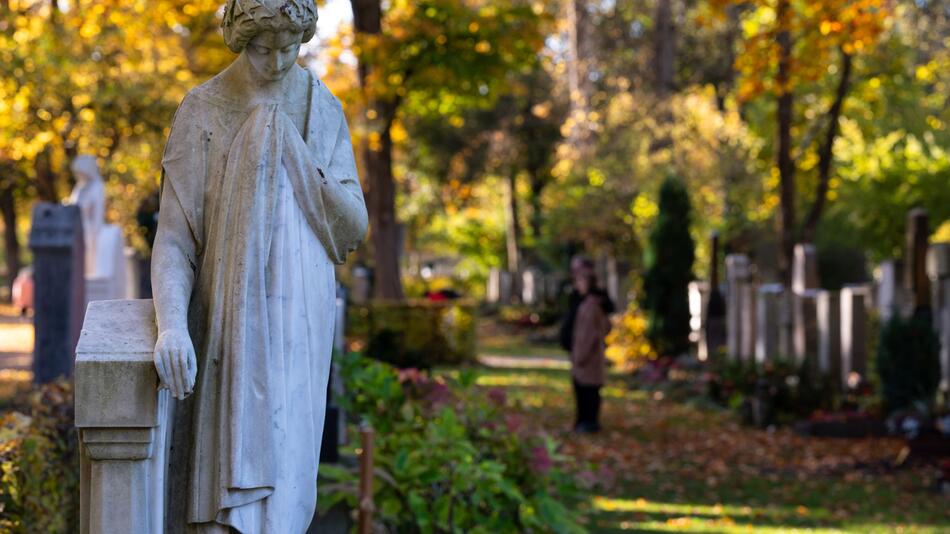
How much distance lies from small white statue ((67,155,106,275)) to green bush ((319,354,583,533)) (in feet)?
33.4

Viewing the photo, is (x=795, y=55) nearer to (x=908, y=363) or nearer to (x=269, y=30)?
(x=908, y=363)

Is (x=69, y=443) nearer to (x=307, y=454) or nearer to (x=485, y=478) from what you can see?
(x=485, y=478)

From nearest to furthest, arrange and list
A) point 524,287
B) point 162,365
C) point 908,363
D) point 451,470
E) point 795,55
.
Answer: point 162,365
point 451,470
point 908,363
point 795,55
point 524,287

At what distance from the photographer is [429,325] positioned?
73.4 feet

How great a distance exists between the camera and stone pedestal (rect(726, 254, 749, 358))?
64.7 ft

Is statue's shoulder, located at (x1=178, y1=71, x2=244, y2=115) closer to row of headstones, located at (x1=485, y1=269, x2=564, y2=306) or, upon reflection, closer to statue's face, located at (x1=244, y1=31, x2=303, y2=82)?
statue's face, located at (x1=244, y1=31, x2=303, y2=82)

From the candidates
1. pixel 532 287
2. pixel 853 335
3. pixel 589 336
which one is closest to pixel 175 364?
pixel 589 336

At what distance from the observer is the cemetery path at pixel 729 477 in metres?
9.93

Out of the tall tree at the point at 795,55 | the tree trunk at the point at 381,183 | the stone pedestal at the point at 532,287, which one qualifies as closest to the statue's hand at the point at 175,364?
the tall tree at the point at 795,55

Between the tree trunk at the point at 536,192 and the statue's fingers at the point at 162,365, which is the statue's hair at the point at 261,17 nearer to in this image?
the statue's fingers at the point at 162,365

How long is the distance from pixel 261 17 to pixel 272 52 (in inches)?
4.4

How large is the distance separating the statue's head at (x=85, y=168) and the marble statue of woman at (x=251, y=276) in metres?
14.3

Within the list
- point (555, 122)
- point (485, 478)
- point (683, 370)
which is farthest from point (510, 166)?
point (485, 478)

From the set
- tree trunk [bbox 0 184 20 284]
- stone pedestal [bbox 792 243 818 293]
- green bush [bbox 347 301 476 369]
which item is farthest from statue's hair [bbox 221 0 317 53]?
tree trunk [bbox 0 184 20 284]
